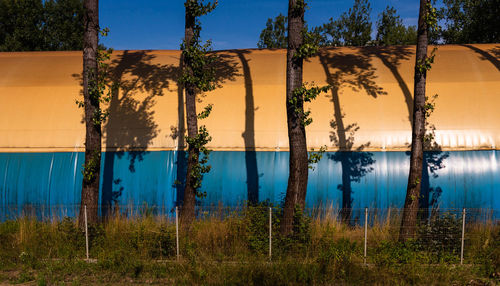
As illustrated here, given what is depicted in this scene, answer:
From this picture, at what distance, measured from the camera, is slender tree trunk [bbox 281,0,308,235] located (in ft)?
32.2

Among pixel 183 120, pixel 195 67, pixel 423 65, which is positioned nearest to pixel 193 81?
pixel 195 67

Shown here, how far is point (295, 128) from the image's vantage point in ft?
32.4

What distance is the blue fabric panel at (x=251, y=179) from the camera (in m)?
11.6

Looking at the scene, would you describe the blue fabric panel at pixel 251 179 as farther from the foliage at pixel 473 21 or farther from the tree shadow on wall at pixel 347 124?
the foliage at pixel 473 21

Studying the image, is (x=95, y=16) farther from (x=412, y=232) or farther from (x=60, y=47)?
(x=60, y=47)

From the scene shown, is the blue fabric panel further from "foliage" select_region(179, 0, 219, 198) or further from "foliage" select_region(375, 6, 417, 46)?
"foliage" select_region(375, 6, 417, 46)

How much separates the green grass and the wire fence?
4 centimetres

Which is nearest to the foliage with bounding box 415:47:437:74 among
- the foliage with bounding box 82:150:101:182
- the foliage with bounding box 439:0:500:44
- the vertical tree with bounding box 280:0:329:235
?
the vertical tree with bounding box 280:0:329:235

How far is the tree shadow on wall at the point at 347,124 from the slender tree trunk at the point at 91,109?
26.1 ft

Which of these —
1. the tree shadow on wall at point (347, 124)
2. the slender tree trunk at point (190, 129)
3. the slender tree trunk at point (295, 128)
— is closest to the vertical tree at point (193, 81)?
the slender tree trunk at point (190, 129)

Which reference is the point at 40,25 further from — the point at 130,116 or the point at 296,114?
the point at 296,114

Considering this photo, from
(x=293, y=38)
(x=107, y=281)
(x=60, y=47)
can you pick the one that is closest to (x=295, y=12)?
(x=293, y=38)

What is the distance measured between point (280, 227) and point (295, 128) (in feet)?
9.76

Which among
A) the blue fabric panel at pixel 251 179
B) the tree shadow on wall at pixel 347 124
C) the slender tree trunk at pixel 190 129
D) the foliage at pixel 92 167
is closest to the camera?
the foliage at pixel 92 167
